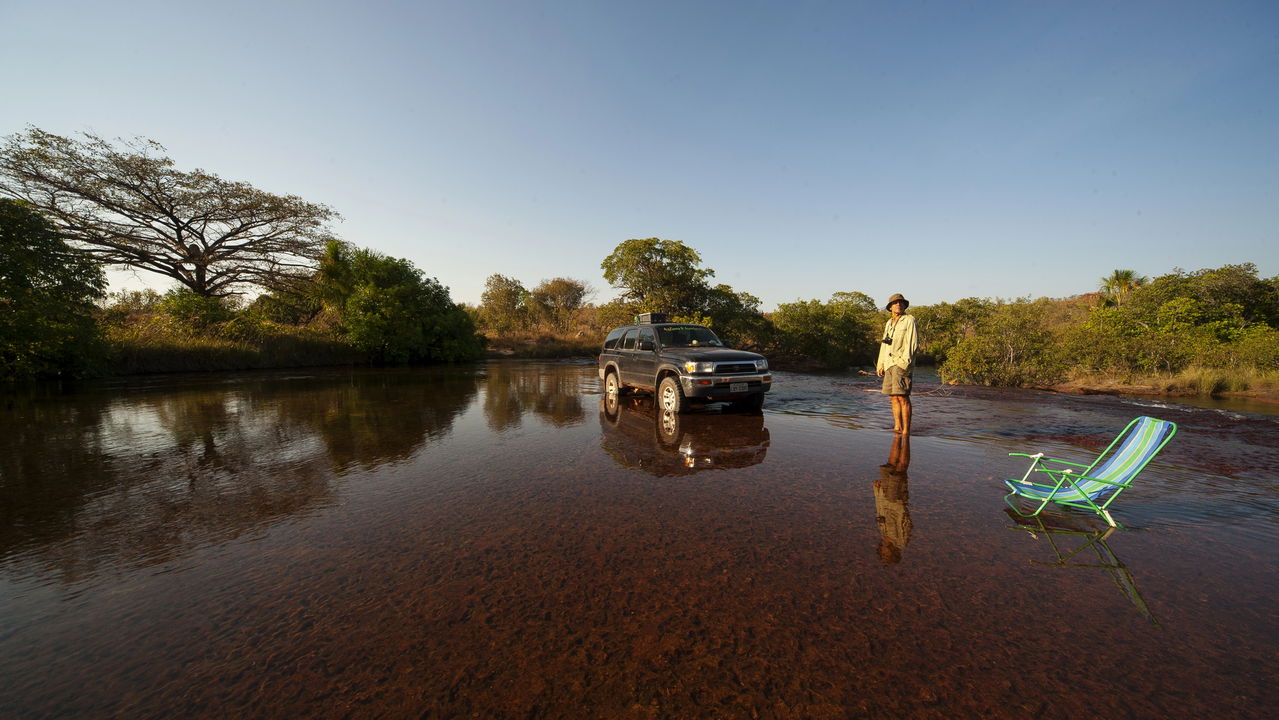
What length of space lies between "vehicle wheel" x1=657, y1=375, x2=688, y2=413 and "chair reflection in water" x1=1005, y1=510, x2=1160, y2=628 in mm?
5246

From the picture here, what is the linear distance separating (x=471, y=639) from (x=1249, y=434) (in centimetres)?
1183

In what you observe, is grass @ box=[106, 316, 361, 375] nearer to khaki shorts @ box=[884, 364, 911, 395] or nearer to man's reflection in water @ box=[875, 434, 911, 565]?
man's reflection in water @ box=[875, 434, 911, 565]

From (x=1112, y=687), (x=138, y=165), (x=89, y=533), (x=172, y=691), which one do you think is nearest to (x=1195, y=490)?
→ (x=1112, y=687)

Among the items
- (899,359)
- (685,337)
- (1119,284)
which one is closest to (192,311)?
(685,337)

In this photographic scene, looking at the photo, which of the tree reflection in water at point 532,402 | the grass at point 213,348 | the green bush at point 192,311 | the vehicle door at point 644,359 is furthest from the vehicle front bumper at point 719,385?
the green bush at point 192,311

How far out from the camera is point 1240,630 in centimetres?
240

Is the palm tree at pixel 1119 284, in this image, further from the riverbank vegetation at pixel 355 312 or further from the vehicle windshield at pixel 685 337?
the vehicle windshield at pixel 685 337

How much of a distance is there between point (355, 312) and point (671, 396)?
24.6 metres

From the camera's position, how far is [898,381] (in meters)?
6.69

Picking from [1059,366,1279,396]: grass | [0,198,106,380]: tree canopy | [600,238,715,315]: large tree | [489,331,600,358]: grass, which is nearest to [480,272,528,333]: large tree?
[489,331,600,358]: grass

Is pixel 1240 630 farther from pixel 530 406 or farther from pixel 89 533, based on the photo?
pixel 530 406

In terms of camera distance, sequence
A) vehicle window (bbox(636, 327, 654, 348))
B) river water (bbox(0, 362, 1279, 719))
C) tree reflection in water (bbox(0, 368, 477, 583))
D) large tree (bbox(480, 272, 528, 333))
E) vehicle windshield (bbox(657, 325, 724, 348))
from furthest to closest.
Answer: large tree (bbox(480, 272, 528, 333))
vehicle window (bbox(636, 327, 654, 348))
vehicle windshield (bbox(657, 325, 724, 348))
tree reflection in water (bbox(0, 368, 477, 583))
river water (bbox(0, 362, 1279, 719))

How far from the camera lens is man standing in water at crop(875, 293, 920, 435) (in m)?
6.62

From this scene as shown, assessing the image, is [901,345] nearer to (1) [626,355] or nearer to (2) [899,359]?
(2) [899,359]
